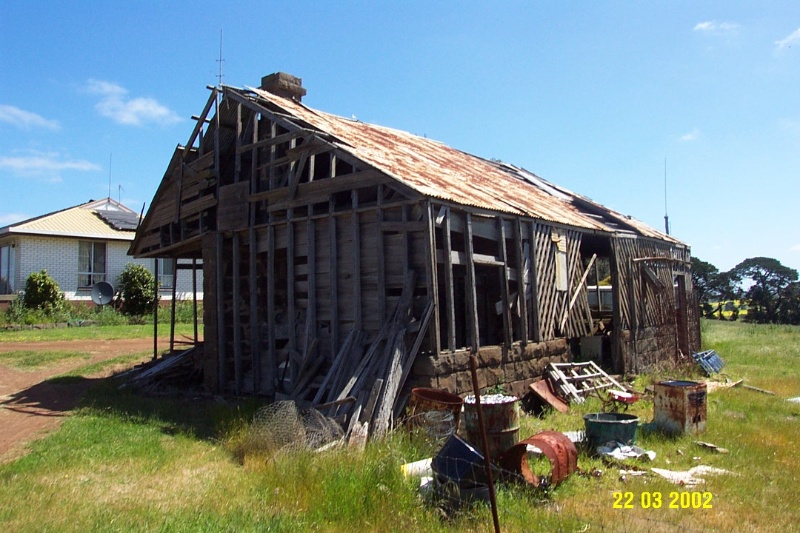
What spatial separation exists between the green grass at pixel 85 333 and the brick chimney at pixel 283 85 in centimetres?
941

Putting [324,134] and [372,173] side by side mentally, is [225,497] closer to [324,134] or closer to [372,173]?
[372,173]

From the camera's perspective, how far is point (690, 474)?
25.0 feet

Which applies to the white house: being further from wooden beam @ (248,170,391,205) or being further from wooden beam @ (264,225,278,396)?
wooden beam @ (248,170,391,205)

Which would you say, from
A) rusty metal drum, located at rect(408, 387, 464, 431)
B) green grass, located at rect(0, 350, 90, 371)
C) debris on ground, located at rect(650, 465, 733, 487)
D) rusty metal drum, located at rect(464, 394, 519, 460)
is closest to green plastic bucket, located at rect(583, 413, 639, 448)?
debris on ground, located at rect(650, 465, 733, 487)

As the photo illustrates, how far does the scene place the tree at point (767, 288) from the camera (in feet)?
143

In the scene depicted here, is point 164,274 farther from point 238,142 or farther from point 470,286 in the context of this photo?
point 470,286

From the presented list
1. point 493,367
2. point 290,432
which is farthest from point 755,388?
point 290,432

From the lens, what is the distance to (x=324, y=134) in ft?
37.4

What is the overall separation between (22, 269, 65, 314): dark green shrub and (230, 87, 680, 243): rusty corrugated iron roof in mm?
18126

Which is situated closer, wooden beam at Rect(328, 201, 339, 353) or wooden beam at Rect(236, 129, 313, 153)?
wooden beam at Rect(328, 201, 339, 353)

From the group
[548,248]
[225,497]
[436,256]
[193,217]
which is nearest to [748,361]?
[548,248]

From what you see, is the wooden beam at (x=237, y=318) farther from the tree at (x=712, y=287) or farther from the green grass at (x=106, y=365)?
the tree at (x=712, y=287)

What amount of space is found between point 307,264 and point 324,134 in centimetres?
237

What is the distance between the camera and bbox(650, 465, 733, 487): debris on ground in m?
7.32
